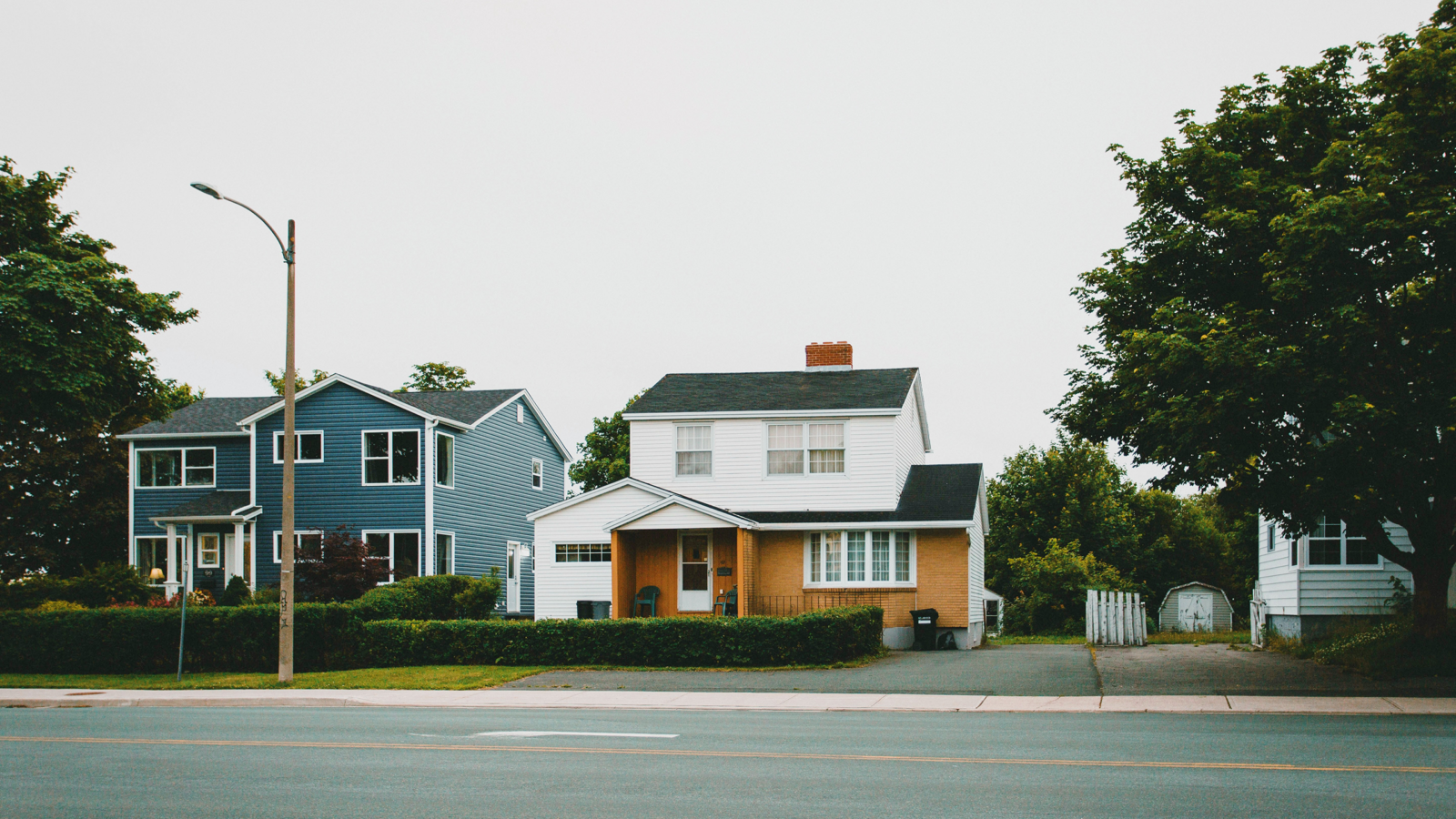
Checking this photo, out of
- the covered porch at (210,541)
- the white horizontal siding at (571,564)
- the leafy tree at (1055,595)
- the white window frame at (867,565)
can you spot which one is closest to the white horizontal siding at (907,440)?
the white window frame at (867,565)

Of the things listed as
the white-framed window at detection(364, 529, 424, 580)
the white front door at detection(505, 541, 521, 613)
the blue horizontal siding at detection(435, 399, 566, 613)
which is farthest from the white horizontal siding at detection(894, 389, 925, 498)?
the white front door at detection(505, 541, 521, 613)

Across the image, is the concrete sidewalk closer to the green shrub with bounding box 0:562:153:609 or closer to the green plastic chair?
the green plastic chair

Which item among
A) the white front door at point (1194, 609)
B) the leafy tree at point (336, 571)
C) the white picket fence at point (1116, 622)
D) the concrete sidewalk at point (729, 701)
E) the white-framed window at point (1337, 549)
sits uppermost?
the white-framed window at point (1337, 549)

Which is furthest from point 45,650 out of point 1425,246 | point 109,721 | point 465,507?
point 1425,246

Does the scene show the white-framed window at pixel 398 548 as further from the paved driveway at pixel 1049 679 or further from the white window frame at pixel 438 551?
the paved driveway at pixel 1049 679

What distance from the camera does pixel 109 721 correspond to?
14820 millimetres

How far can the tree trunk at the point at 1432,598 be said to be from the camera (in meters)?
18.2

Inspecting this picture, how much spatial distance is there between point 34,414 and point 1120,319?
25.6m

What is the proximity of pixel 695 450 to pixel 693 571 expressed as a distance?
10.9 feet

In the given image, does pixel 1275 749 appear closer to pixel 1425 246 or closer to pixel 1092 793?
pixel 1092 793

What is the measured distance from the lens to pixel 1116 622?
102ft

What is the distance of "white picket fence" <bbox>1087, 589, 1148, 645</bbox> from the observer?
3092cm

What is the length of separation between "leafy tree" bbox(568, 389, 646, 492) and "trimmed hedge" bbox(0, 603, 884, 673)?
30.1 meters

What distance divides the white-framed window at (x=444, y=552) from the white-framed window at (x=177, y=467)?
8114mm
